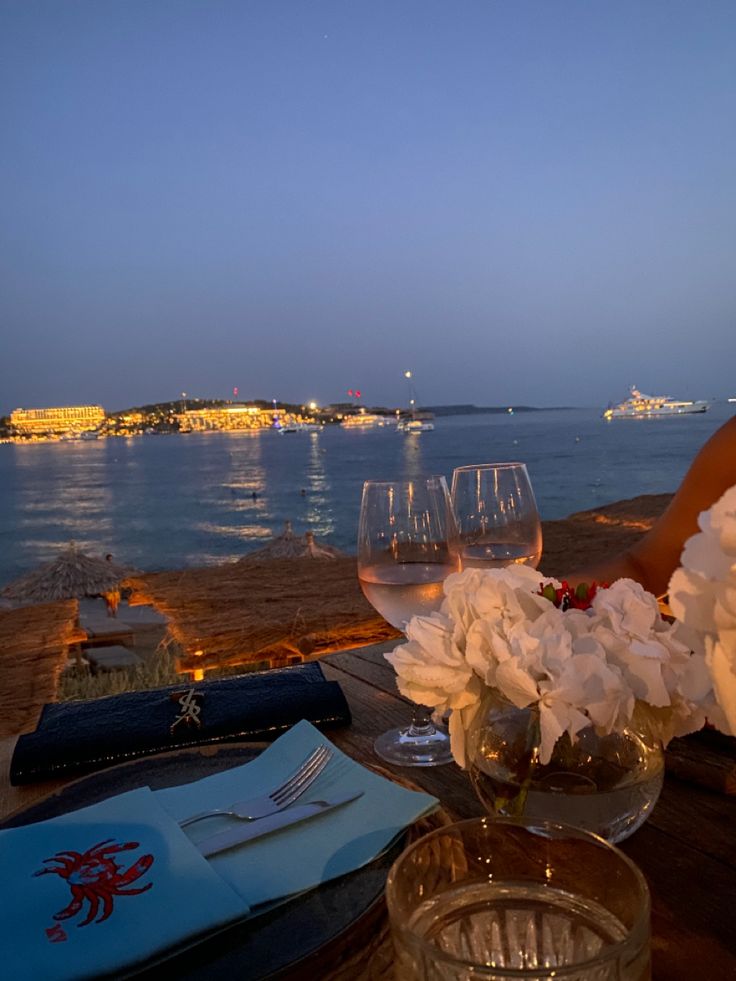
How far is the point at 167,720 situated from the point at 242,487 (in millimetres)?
47188

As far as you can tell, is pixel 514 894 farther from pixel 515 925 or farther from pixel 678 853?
pixel 678 853

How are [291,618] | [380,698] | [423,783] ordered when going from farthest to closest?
[291,618], [380,698], [423,783]

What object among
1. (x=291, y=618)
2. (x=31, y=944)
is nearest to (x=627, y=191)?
(x=291, y=618)

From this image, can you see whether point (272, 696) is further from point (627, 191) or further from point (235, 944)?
point (627, 191)

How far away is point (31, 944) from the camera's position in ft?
1.66

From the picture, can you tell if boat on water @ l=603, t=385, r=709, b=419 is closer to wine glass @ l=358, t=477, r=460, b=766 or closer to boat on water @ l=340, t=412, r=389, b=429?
boat on water @ l=340, t=412, r=389, b=429

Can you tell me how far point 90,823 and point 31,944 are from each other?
179 mm

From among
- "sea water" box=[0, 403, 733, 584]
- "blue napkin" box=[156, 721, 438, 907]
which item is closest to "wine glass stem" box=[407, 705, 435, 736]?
"blue napkin" box=[156, 721, 438, 907]

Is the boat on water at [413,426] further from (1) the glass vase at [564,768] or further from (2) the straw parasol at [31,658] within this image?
(1) the glass vase at [564,768]

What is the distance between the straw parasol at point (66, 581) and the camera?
9914mm

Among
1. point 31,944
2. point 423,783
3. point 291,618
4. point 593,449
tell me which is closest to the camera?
point 31,944

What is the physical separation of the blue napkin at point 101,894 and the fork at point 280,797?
6 centimetres

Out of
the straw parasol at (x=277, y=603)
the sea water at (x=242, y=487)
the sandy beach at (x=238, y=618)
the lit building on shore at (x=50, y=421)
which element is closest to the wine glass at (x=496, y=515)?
the sandy beach at (x=238, y=618)

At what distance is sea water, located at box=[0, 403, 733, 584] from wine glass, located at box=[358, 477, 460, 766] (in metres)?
24.8
